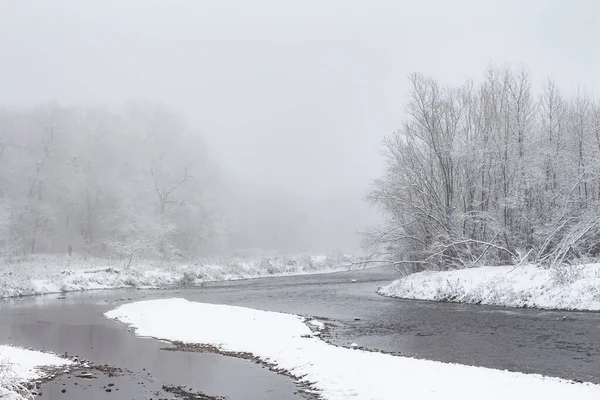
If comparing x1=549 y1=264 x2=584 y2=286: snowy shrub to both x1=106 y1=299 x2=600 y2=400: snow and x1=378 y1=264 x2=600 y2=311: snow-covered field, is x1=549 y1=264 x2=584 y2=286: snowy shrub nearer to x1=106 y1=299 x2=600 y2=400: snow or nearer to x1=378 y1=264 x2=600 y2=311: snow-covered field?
x1=378 y1=264 x2=600 y2=311: snow-covered field

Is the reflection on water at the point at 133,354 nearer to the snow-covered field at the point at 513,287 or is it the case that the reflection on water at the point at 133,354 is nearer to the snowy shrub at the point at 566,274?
the snow-covered field at the point at 513,287

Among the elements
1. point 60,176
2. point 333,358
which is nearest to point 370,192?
point 333,358

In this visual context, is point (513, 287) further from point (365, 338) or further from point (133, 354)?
point (133, 354)

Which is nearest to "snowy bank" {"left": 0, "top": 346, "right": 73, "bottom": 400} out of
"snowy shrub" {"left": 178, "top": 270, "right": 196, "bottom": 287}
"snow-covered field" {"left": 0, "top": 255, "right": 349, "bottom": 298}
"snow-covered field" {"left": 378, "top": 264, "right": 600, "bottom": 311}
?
"snow-covered field" {"left": 378, "top": 264, "right": 600, "bottom": 311}

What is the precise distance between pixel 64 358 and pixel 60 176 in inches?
2069

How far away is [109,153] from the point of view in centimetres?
7056

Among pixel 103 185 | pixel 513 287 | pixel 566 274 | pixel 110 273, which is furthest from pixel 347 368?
pixel 103 185

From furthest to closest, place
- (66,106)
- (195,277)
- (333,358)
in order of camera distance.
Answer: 1. (66,106)
2. (195,277)
3. (333,358)

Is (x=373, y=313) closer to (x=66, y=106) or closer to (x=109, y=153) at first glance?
(x=109, y=153)

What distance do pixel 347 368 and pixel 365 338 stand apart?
23.4 ft

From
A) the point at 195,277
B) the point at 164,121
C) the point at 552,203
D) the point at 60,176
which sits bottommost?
the point at 195,277

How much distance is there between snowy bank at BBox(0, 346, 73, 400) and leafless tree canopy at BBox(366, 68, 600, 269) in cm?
2842

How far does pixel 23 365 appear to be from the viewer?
14297 mm

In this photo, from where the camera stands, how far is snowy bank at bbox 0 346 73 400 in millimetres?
9297
